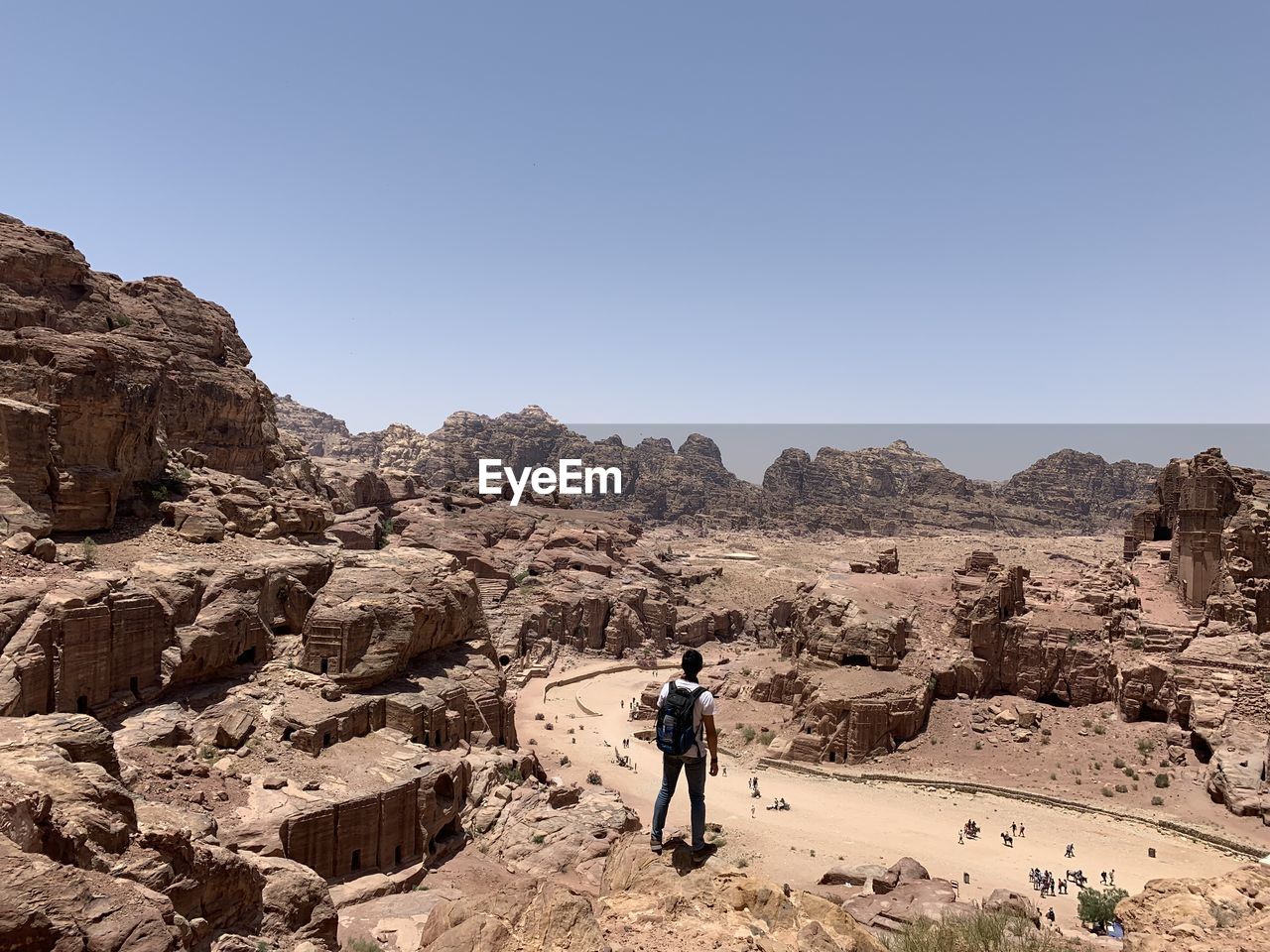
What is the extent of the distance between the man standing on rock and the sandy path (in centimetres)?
1638

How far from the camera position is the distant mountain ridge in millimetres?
135750

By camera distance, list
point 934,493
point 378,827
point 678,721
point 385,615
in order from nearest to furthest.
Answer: point 678,721 → point 378,827 → point 385,615 → point 934,493

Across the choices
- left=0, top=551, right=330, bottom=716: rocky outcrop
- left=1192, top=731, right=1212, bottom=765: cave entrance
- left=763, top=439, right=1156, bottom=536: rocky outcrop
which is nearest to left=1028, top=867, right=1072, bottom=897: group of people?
left=1192, top=731, right=1212, bottom=765: cave entrance

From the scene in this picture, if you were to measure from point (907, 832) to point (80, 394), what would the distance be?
1285 inches

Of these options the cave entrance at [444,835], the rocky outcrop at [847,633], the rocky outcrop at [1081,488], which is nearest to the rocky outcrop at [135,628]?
the cave entrance at [444,835]

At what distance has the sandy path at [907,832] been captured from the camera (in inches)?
989

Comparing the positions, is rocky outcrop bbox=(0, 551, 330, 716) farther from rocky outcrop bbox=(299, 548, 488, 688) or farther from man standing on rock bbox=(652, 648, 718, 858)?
man standing on rock bbox=(652, 648, 718, 858)

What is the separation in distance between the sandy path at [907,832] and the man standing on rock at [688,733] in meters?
16.4

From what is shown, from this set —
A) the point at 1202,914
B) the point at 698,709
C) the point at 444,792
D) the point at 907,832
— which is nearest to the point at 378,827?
the point at 444,792

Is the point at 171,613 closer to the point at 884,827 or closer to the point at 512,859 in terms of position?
the point at 512,859

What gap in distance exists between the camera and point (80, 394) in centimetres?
2548

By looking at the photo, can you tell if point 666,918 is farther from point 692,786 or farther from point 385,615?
point 385,615

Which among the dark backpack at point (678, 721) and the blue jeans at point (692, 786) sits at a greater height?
the dark backpack at point (678, 721)

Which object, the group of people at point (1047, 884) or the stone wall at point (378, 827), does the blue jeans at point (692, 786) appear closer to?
the stone wall at point (378, 827)
